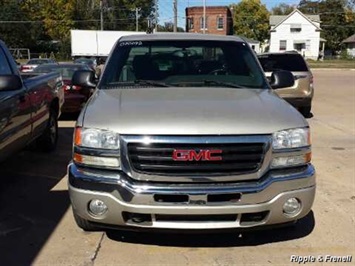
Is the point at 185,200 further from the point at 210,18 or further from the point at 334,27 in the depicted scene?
the point at 334,27

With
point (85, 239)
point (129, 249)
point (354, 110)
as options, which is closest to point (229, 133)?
point (129, 249)

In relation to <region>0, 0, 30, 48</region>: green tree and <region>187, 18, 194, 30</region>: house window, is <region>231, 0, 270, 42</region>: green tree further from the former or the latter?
<region>0, 0, 30, 48</region>: green tree

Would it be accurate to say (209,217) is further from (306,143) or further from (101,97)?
(101,97)

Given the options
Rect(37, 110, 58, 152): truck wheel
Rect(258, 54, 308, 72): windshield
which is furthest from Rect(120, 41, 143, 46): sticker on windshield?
Rect(258, 54, 308, 72): windshield

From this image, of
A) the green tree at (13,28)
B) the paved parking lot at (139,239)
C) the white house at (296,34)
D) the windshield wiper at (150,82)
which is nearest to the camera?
the paved parking lot at (139,239)

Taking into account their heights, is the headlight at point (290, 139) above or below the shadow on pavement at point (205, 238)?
above

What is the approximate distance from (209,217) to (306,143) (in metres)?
A: 1.02

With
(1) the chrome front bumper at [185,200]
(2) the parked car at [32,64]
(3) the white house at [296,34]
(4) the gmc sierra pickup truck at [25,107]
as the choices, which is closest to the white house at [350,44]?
(3) the white house at [296,34]

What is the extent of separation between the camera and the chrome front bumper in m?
3.85

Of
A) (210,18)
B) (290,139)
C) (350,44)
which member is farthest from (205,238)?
(350,44)

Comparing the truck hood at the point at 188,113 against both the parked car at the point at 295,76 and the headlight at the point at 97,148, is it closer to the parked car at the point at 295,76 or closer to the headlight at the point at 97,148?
the headlight at the point at 97,148

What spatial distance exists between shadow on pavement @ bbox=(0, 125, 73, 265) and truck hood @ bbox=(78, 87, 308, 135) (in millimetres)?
1265

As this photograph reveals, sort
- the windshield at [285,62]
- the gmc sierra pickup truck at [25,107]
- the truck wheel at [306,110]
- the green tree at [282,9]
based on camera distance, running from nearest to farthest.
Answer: the gmc sierra pickup truck at [25,107], the windshield at [285,62], the truck wheel at [306,110], the green tree at [282,9]

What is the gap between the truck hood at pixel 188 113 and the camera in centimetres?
388
